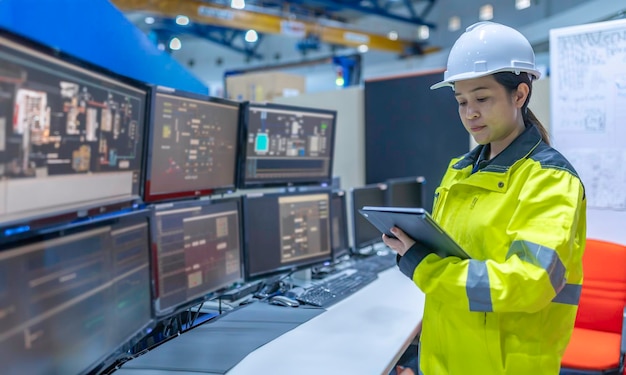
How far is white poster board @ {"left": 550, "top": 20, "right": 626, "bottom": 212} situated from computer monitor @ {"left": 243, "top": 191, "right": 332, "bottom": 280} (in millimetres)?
1323

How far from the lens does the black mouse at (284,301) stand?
5.95 feet

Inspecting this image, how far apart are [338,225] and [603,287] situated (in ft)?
4.12

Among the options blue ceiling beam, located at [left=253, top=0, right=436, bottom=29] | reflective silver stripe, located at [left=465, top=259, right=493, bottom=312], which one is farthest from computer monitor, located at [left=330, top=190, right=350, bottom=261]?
blue ceiling beam, located at [left=253, top=0, right=436, bottom=29]

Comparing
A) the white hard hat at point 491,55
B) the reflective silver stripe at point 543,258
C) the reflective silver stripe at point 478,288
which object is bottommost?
the reflective silver stripe at point 478,288

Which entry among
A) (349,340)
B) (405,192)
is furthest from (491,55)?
(405,192)

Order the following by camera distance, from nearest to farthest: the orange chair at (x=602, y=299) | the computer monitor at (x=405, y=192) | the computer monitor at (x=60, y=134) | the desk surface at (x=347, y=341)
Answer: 1. the computer monitor at (x=60, y=134)
2. the desk surface at (x=347, y=341)
3. the orange chair at (x=602, y=299)
4. the computer monitor at (x=405, y=192)

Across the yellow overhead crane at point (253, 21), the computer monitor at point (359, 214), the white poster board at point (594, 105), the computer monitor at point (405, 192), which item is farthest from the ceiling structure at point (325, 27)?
the computer monitor at point (359, 214)

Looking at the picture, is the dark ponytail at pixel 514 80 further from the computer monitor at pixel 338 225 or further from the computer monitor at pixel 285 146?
the computer monitor at pixel 338 225

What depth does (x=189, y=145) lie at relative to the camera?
1.64m

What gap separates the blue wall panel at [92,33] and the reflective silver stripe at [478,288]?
1054 millimetres

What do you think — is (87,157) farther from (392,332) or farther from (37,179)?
(392,332)

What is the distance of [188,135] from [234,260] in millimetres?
505

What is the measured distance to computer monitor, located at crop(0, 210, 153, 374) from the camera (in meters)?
0.92

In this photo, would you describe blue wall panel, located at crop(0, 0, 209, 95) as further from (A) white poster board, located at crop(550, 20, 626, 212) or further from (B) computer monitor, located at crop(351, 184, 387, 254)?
(A) white poster board, located at crop(550, 20, 626, 212)
